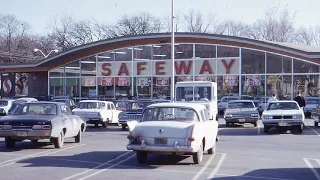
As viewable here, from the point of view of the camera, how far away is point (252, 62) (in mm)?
41062

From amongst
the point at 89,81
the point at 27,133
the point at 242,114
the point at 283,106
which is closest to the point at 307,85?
the point at 242,114

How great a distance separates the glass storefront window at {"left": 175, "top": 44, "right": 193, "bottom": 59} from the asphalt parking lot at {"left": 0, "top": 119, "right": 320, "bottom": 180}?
2438 centimetres

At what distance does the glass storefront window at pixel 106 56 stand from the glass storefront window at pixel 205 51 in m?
8.21

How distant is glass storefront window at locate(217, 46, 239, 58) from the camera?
41.5 metres

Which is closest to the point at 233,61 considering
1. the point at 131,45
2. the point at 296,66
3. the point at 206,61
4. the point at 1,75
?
the point at 206,61

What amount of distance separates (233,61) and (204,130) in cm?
2863

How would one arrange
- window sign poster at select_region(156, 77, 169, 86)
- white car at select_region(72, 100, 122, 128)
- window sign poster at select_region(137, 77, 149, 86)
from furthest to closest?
window sign poster at select_region(137, 77, 149, 86), window sign poster at select_region(156, 77, 169, 86), white car at select_region(72, 100, 122, 128)

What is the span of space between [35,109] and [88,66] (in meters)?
31.2

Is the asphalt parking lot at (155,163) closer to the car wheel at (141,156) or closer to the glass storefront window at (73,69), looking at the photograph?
the car wheel at (141,156)

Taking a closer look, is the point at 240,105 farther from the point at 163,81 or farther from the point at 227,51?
the point at 163,81

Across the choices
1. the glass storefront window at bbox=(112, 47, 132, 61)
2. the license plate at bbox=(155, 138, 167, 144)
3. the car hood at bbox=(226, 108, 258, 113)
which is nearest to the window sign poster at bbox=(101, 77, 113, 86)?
the glass storefront window at bbox=(112, 47, 132, 61)

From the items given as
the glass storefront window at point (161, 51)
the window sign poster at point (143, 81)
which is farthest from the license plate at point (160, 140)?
the window sign poster at point (143, 81)

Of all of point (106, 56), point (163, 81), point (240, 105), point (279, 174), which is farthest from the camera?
point (106, 56)

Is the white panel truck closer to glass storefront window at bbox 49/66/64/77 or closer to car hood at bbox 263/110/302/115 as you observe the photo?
car hood at bbox 263/110/302/115
